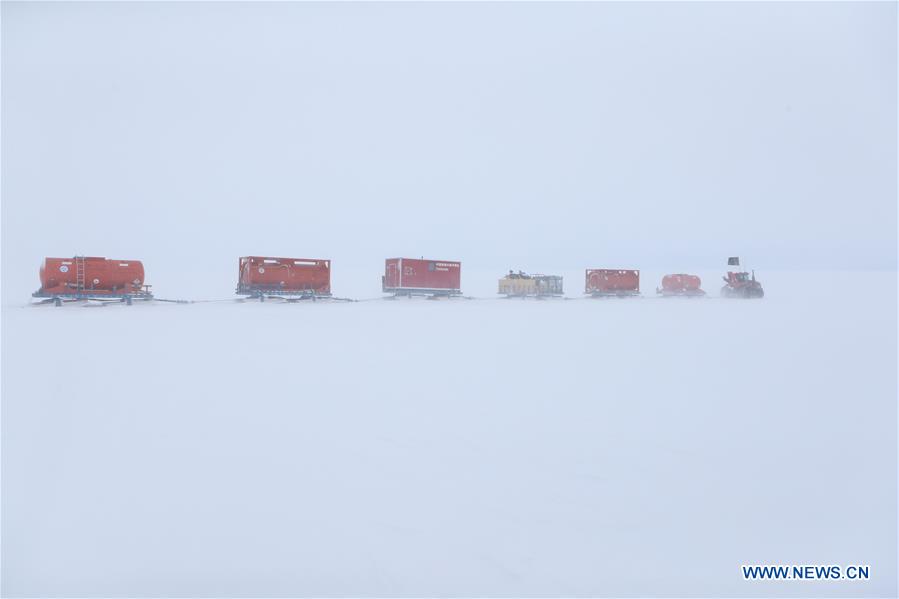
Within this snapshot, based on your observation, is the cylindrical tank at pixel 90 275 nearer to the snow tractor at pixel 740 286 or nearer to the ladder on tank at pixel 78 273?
the ladder on tank at pixel 78 273

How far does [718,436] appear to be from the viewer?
22.2 feet

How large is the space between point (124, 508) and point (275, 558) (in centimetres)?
174

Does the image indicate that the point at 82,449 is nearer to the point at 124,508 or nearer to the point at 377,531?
the point at 124,508

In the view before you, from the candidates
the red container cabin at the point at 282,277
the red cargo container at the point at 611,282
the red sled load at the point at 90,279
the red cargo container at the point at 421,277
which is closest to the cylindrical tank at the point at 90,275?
the red sled load at the point at 90,279

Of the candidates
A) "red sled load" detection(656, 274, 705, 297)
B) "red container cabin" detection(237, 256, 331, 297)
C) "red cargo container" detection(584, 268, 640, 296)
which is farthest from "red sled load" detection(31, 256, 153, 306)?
"red sled load" detection(656, 274, 705, 297)

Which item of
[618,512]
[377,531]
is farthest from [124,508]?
[618,512]

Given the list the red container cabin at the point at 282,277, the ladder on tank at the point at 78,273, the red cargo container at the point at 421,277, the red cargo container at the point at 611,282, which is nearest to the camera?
the ladder on tank at the point at 78,273

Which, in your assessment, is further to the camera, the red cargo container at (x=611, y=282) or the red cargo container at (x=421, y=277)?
the red cargo container at (x=611, y=282)

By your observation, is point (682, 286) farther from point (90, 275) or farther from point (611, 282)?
point (90, 275)

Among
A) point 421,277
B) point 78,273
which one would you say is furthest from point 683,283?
point 78,273

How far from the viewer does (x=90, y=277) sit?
2269 centimetres

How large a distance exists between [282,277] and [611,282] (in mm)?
22631

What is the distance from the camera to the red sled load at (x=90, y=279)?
22.0m

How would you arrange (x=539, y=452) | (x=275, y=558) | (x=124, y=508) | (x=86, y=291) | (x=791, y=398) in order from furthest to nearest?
(x=86, y=291) < (x=791, y=398) < (x=539, y=452) < (x=124, y=508) < (x=275, y=558)
